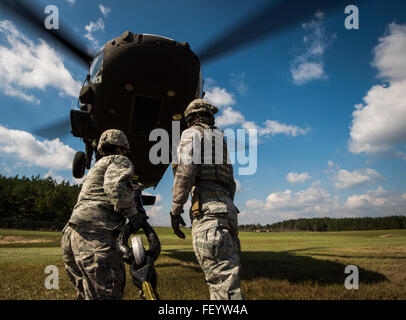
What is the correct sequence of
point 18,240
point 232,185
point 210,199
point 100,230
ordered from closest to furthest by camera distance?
point 210,199 → point 100,230 → point 232,185 → point 18,240

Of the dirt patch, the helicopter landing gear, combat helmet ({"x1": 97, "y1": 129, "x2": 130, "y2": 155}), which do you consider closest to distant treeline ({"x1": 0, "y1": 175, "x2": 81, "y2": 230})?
the dirt patch

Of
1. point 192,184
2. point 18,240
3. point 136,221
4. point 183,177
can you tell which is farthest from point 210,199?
point 18,240

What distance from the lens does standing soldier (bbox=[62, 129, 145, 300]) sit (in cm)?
256

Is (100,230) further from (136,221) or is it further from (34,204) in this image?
(34,204)

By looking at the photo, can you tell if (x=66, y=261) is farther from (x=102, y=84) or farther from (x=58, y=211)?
(x=58, y=211)

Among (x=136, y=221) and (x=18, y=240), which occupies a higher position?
(x=136, y=221)

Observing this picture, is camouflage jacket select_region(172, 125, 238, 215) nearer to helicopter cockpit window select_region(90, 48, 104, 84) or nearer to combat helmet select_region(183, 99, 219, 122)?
combat helmet select_region(183, 99, 219, 122)

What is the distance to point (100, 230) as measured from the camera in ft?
8.89

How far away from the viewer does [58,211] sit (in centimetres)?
5041

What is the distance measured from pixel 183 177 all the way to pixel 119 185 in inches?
30.2

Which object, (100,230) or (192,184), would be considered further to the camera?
(100,230)
